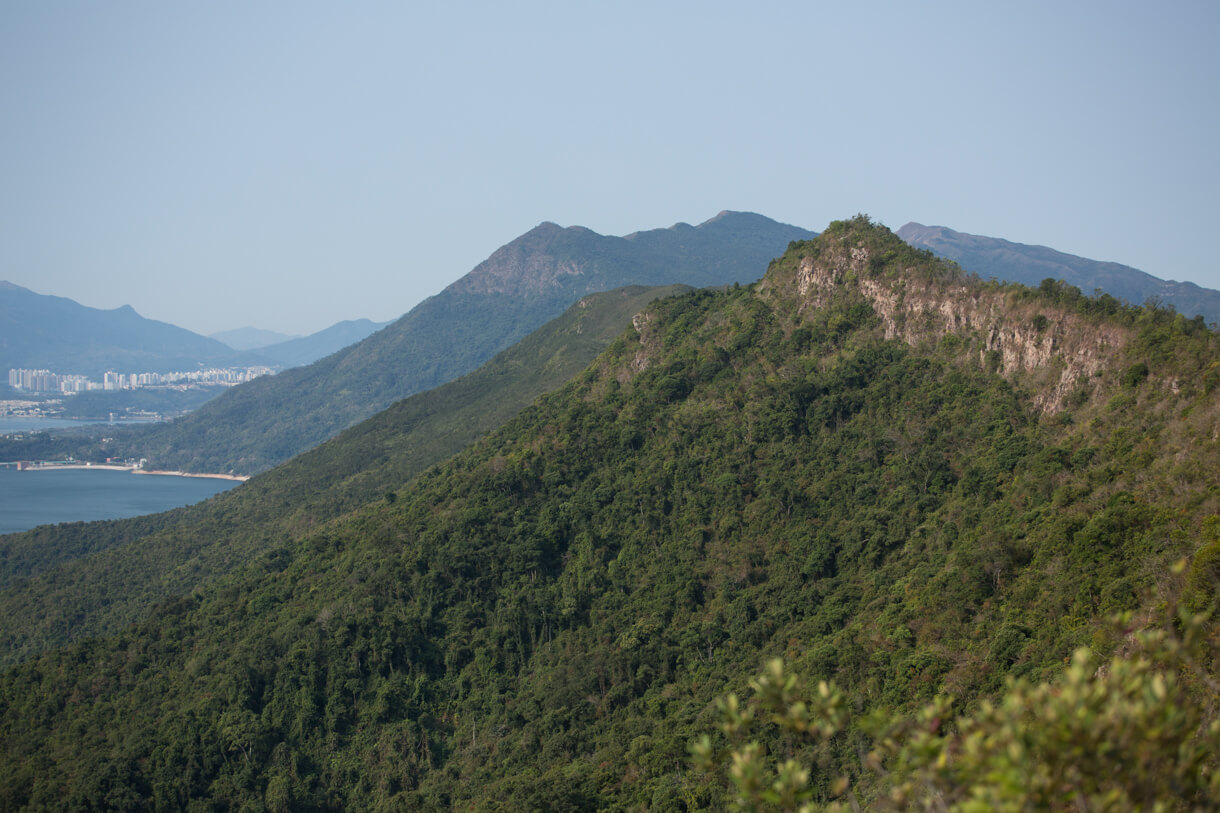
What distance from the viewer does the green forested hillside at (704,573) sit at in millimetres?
31141

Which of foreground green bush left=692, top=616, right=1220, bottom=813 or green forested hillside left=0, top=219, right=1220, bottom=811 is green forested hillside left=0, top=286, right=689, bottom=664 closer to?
green forested hillside left=0, top=219, right=1220, bottom=811

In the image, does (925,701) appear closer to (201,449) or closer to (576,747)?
(576,747)

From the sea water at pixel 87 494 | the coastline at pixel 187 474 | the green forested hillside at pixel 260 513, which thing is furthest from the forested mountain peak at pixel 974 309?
the coastline at pixel 187 474

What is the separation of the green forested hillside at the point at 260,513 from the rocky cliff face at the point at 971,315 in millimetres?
41576

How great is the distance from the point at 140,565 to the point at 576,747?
5676 cm

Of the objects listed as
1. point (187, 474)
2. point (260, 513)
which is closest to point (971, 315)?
point (260, 513)

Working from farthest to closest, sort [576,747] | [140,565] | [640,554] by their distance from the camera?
[140,565] < [640,554] < [576,747]

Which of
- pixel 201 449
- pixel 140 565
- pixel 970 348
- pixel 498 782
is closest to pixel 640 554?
pixel 498 782

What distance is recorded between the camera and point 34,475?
170875 millimetres

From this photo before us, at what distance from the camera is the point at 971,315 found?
47.3 metres

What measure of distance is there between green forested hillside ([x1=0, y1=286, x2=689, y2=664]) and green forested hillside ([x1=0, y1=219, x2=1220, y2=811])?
15516 millimetres

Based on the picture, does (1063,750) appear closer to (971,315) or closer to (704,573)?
(704,573)

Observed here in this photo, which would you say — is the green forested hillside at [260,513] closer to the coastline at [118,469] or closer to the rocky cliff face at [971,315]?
the rocky cliff face at [971,315]

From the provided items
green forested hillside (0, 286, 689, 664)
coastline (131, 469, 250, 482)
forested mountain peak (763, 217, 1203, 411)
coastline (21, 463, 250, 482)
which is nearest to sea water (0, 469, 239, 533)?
coastline (131, 469, 250, 482)
